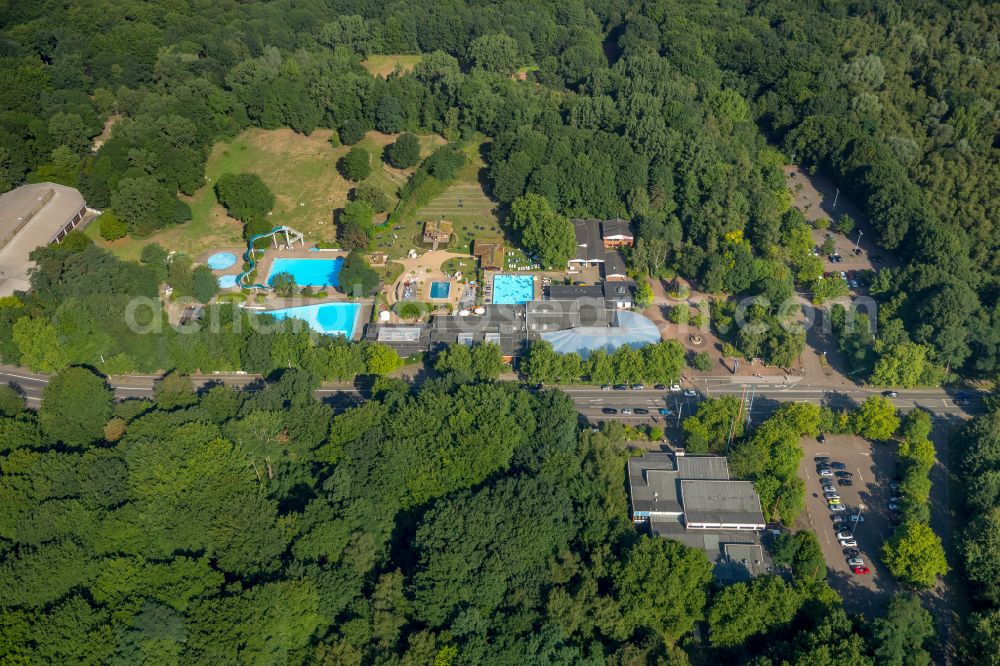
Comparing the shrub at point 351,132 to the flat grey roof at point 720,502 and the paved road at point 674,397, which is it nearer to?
the paved road at point 674,397

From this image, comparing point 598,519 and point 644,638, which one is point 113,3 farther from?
point 644,638

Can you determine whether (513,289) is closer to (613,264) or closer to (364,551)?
(613,264)

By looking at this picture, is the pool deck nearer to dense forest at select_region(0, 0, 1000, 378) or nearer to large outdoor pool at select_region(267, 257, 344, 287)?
dense forest at select_region(0, 0, 1000, 378)

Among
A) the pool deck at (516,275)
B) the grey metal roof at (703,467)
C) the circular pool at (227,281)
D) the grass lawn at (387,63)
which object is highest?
the grass lawn at (387,63)

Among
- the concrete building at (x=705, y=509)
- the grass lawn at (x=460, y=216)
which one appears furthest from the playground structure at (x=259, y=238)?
the concrete building at (x=705, y=509)

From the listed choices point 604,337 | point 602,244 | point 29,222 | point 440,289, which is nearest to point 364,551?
point 604,337

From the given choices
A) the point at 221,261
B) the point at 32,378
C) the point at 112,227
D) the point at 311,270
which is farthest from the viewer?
the point at 112,227
